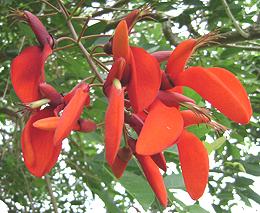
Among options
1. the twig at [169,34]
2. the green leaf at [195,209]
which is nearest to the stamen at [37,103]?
the green leaf at [195,209]

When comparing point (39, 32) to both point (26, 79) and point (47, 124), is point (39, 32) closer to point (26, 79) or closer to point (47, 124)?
point (26, 79)

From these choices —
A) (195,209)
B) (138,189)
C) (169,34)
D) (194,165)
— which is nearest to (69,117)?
(194,165)

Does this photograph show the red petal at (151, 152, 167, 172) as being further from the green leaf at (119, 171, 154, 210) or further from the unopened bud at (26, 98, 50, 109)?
the green leaf at (119, 171, 154, 210)

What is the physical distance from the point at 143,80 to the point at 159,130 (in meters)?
0.08

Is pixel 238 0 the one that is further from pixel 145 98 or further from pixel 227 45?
pixel 145 98

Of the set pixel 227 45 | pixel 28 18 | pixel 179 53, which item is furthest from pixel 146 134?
pixel 227 45

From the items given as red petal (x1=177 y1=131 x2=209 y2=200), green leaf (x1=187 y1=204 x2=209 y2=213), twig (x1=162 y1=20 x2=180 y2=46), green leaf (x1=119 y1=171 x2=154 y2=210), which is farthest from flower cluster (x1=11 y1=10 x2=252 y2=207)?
twig (x1=162 y1=20 x2=180 y2=46)

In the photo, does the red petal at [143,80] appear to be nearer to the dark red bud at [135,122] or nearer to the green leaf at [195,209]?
the dark red bud at [135,122]

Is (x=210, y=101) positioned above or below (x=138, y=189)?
above

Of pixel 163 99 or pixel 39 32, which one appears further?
pixel 39 32

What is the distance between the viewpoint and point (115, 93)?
591mm

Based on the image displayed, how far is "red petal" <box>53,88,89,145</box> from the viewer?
562 millimetres

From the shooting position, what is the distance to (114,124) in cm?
56

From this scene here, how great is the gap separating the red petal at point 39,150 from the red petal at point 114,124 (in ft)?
0.27
